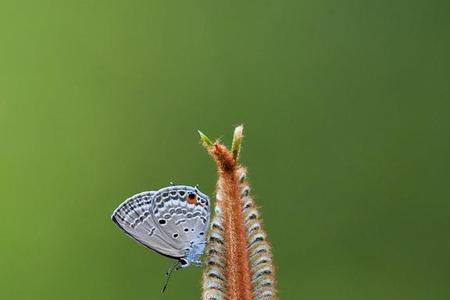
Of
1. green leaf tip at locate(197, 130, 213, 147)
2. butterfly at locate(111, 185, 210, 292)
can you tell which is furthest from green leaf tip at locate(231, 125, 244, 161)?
butterfly at locate(111, 185, 210, 292)

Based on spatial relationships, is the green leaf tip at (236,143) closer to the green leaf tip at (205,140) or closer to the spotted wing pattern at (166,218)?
the green leaf tip at (205,140)

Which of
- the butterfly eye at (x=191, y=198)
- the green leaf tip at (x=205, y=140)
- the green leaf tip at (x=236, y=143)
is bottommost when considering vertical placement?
the green leaf tip at (x=205, y=140)

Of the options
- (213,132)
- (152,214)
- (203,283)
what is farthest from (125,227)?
(213,132)

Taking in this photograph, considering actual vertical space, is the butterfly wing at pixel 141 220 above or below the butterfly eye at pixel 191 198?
below

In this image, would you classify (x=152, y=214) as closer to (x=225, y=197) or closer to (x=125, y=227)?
(x=125, y=227)

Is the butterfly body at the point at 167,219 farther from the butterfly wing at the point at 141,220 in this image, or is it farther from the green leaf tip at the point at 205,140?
the green leaf tip at the point at 205,140

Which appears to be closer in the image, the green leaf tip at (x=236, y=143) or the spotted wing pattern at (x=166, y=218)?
the green leaf tip at (x=236, y=143)

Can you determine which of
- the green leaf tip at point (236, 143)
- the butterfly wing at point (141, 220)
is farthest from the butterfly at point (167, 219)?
the green leaf tip at point (236, 143)

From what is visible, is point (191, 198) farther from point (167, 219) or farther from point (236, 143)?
point (236, 143)
